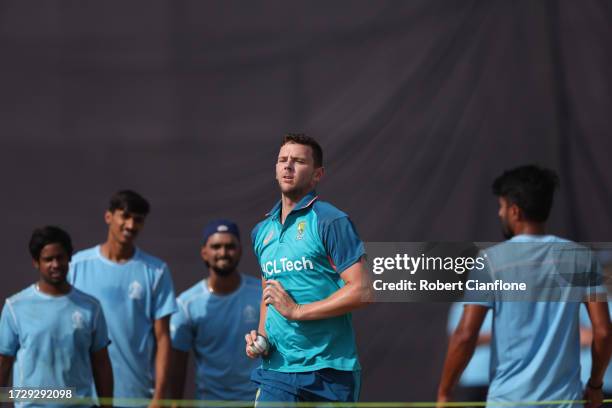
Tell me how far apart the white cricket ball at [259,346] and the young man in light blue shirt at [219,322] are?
5.98 feet

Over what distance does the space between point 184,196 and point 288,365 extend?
255 cm

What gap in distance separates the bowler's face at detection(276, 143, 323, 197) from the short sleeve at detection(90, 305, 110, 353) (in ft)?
5.48

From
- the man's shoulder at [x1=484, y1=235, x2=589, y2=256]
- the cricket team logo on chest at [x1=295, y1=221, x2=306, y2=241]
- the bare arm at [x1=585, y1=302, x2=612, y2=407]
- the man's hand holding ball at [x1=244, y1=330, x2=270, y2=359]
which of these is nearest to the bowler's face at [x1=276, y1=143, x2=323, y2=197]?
the cricket team logo on chest at [x1=295, y1=221, x2=306, y2=241]

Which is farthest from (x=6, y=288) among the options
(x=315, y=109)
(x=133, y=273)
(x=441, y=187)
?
(x=441, y=187)

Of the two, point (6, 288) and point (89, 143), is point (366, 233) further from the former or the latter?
point (6, 288)

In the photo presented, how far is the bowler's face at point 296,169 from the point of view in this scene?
412 centimetres

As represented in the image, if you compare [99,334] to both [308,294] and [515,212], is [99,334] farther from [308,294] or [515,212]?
[515,212]

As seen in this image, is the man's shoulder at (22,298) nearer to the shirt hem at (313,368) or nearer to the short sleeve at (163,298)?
the short sleeve at (163,298)

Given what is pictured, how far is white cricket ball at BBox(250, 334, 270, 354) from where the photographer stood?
405 cm

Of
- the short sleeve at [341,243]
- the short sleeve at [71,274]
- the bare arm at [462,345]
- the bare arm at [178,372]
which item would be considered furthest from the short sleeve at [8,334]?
the bare arm at [462,345]

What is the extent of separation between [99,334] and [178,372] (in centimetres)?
88

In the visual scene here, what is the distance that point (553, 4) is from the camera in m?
6.20

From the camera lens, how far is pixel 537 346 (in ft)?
14.8

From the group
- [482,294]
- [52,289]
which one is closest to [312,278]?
[482,294]
